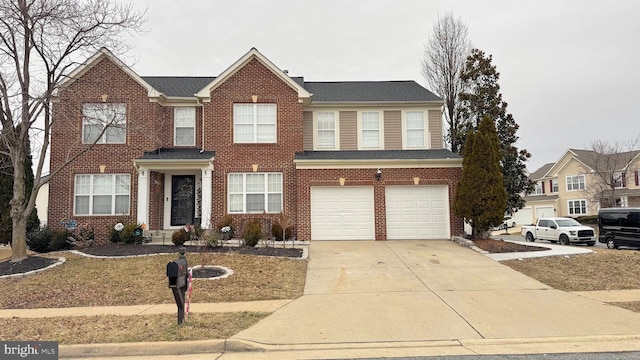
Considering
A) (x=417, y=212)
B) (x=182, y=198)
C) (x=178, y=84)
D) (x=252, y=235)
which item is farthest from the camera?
(x=178, y=84)

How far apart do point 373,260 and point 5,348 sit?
30.2 feet

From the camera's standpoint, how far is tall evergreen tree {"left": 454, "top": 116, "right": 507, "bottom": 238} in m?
14.6

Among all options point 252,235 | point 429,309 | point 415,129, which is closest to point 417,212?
point 415,129

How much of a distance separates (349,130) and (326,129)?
42.4 inches

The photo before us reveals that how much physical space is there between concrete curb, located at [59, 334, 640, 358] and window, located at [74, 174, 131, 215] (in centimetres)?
1158

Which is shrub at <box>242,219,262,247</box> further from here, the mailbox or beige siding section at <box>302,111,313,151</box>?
the mailbox

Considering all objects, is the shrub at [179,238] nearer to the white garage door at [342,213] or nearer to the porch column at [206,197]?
the porch column at [206,197]

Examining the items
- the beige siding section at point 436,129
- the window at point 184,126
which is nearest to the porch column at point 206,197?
the window at point 184,126

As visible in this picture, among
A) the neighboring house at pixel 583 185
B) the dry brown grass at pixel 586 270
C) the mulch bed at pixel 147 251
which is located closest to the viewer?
the dry brown grass at pixel 586 270

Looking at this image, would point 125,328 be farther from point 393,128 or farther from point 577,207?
point 577,207

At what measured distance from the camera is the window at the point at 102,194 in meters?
16.3

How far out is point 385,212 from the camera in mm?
16422

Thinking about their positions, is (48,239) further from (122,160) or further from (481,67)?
Result: (481,67)

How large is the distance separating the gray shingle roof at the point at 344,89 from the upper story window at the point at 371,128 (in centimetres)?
70
